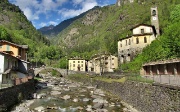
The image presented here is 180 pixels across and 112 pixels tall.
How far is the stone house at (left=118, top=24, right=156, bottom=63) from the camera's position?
232 feet

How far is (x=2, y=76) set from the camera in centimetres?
3972

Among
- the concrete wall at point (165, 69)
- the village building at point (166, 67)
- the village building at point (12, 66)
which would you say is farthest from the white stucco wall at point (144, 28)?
the village building at point (12, 66)

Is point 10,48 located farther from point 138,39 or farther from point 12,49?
point 138,39

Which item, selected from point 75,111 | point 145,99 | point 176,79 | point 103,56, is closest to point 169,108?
point 176,79

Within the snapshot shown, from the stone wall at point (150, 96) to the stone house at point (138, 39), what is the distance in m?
29.9

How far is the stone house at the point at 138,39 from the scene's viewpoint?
232ft

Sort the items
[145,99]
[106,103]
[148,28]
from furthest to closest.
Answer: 1. [148,28]
2. [106,103]
3. [145,99]

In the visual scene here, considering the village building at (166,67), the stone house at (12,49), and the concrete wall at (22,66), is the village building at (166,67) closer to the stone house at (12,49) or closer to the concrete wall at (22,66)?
the concrete wall at (22,66)

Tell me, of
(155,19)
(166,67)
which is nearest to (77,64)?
(155,19)

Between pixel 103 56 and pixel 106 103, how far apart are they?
62838 millimetres

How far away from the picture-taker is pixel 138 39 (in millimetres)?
71125

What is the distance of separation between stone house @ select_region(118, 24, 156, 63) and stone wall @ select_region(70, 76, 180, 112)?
98.0ft

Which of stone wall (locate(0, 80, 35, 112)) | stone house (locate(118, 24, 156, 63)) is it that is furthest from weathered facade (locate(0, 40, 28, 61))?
stone house (locate(118, 24, 156, 63))

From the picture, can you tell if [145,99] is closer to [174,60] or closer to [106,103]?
[174,60]
